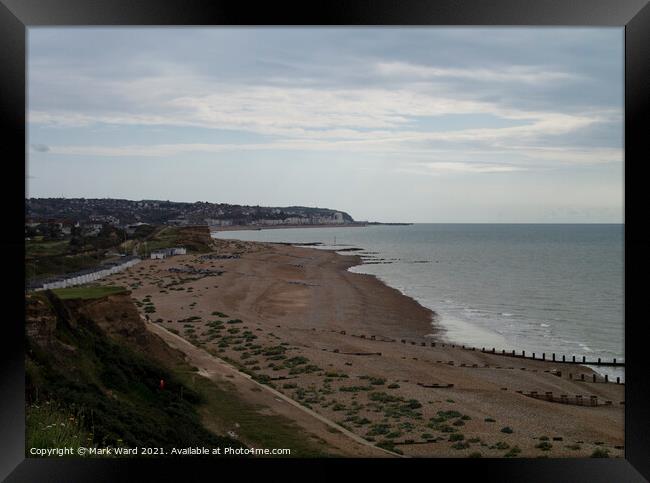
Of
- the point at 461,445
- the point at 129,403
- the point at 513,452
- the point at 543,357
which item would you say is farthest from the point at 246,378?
the point at 543,357

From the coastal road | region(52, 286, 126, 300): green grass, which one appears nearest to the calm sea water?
the coastal road

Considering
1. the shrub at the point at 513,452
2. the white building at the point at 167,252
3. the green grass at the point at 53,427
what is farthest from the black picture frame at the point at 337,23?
the white building at the point at 167,252

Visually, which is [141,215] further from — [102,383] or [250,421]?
[250,421]

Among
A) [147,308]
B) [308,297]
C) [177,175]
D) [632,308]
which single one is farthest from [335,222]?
[632,308]

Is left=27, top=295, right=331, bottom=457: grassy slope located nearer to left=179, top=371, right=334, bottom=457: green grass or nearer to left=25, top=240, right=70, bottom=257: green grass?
left=179, top=371, right=334, bottom=457: green grass

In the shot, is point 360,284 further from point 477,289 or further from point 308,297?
point 477,289
